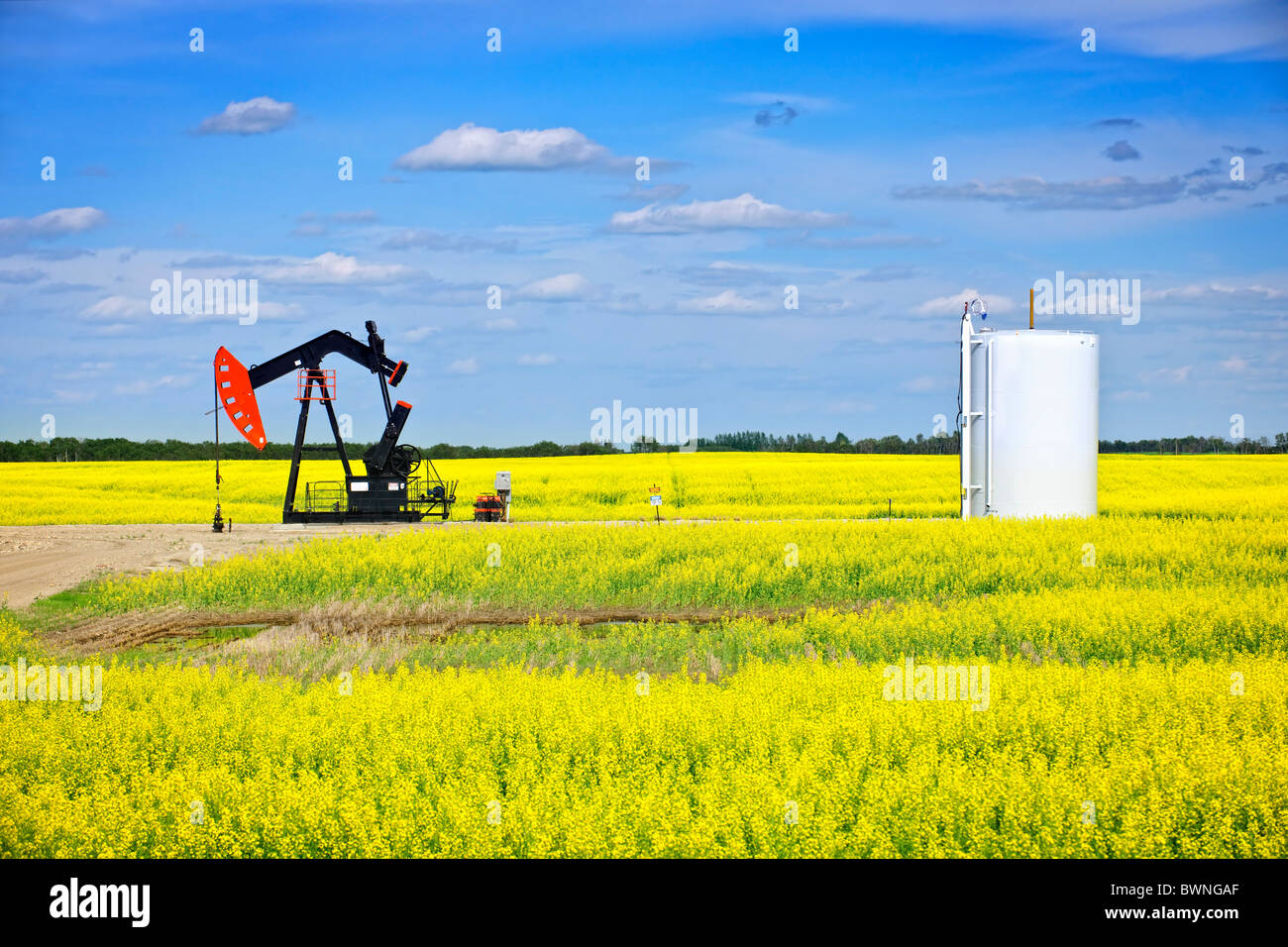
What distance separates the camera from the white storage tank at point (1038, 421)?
27516 mm

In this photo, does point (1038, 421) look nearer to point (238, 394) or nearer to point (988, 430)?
point (988, 430)


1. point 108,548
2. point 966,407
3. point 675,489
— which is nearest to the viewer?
point 108,548

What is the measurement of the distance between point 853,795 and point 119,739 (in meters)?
6.04

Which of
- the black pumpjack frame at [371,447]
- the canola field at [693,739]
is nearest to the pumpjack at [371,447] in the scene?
the black pumpjack frame at [371,447]

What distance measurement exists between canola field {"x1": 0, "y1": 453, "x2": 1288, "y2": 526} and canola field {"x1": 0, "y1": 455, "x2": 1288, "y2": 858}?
19.2 meters

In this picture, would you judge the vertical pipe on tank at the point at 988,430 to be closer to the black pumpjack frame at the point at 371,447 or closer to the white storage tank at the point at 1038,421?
the white storage tank at the point at 1038,421

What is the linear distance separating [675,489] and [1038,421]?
63.4ft

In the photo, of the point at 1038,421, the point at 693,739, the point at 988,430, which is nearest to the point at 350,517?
the point at 988,430

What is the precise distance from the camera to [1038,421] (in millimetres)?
27516

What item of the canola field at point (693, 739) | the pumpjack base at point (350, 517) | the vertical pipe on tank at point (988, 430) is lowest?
the canola field at point (693, 739)

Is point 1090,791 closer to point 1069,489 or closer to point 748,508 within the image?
point 1069,489

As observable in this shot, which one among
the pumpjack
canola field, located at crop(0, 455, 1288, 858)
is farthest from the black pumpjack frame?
canola field, located at crop(0, 455, 1288, 858)

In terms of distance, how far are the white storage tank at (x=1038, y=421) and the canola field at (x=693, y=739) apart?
380 inches

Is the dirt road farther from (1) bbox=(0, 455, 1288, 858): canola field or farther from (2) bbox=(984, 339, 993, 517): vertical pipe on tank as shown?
(2) bbox=(984, 339, 993, 517): vertical pipe on tank
